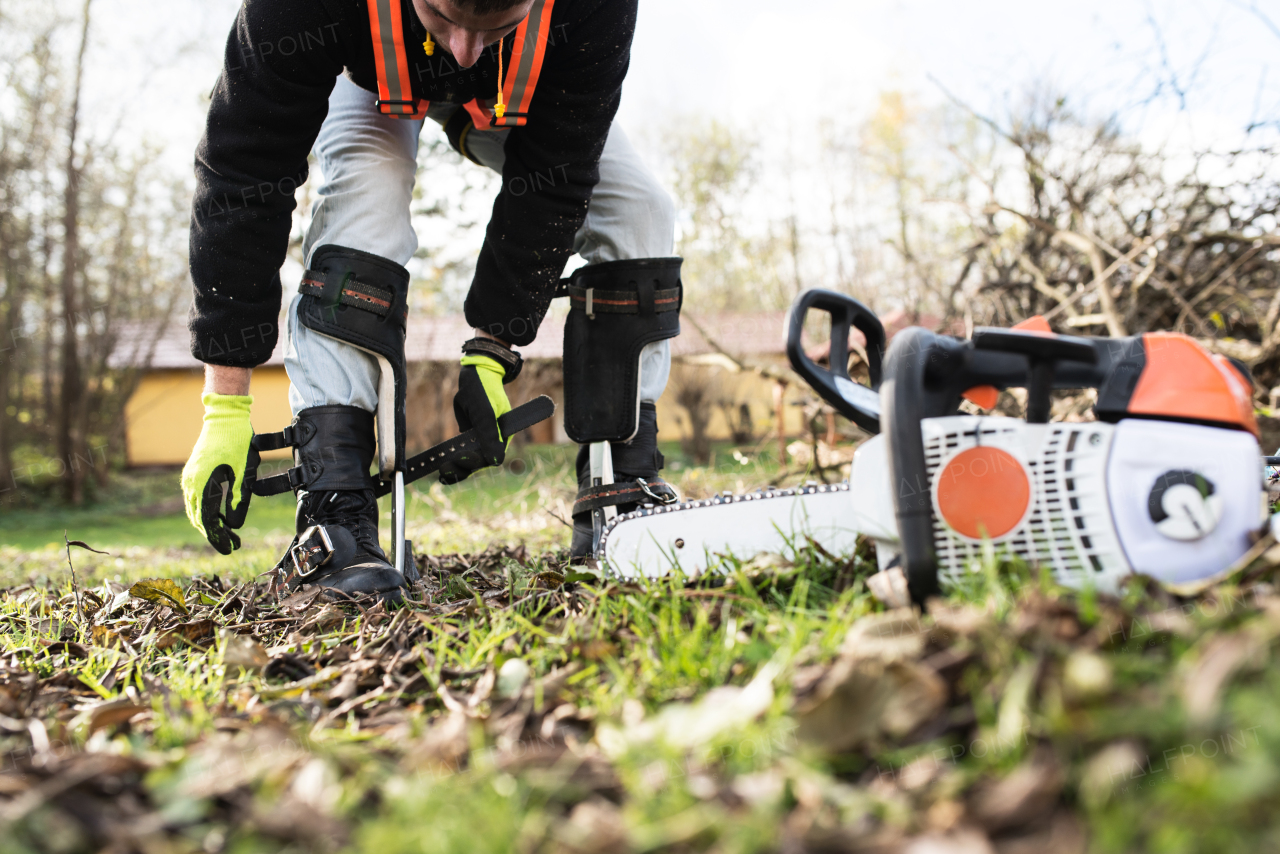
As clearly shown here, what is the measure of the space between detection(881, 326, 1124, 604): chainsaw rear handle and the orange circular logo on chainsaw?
71 millimetres

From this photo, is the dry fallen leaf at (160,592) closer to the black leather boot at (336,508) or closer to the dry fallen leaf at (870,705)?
the black leather boot at (336,508)

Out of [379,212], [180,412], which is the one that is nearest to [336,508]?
[379,212]

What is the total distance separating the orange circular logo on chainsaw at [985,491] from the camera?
1.19 m

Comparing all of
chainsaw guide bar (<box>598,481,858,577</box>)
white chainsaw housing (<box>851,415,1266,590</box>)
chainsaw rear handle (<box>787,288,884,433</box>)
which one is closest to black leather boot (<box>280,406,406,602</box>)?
chainsaw guide bar (<box>598,481,858,577</box>)

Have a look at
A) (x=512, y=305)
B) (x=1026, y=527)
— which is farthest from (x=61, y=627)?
(x=1026, y=527)

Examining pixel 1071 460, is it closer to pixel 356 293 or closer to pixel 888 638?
pixel 888 638

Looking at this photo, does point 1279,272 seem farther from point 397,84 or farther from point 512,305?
point 397,84

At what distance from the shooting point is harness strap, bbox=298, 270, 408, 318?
2.06 m

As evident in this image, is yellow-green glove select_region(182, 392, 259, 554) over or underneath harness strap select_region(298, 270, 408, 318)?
underneath

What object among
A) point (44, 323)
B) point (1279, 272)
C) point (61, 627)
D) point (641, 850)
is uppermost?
point (44, 323)

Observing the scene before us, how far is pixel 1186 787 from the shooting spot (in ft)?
2.06

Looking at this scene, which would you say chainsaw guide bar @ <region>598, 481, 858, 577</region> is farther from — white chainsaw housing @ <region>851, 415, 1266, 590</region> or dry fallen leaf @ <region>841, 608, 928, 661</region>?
dry fallen leaf @ <region>841, 608, 928, 661</region>

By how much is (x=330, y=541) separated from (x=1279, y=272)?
208 inches

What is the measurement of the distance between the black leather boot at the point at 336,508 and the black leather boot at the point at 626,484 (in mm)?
548
